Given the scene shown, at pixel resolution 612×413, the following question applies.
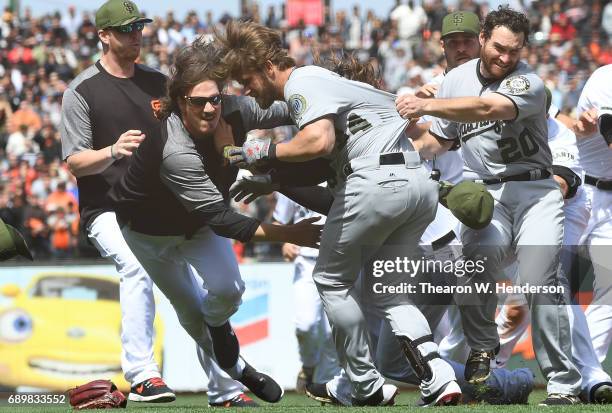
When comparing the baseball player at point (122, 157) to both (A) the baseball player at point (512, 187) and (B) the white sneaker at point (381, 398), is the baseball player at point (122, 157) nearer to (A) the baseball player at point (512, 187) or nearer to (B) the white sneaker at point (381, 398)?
(B) the white sneaker at point (381, 398)

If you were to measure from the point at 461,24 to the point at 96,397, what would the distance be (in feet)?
12.7

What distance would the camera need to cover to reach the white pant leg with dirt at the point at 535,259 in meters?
6.94

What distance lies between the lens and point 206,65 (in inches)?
282

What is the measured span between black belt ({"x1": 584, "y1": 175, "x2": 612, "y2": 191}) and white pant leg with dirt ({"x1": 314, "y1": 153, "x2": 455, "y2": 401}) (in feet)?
5.68

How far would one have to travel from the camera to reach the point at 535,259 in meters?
6.98

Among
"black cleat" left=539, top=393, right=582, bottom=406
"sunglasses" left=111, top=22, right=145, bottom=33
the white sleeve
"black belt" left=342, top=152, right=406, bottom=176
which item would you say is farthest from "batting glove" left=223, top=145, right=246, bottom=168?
the white sleeve

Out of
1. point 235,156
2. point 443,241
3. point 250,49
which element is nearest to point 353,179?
point 235,156

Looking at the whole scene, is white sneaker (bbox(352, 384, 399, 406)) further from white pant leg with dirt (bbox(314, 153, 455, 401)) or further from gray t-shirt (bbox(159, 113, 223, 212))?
gray t-shirt (bbox(159, 113, 223, 212))

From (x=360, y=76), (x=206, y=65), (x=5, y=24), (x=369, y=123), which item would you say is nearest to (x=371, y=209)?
(x=369, y=123)

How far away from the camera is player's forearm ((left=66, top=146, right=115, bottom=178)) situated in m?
7.69

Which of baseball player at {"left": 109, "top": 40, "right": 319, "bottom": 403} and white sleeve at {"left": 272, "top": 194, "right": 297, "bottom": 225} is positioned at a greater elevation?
baseball player at {"left": 109, "top": 40, "right": 319, "bottom": 403}

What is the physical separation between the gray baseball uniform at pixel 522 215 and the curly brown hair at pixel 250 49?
1.23m

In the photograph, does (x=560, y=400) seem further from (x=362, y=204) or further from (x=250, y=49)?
(x=250, y=49)

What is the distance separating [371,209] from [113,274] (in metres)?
5.27
